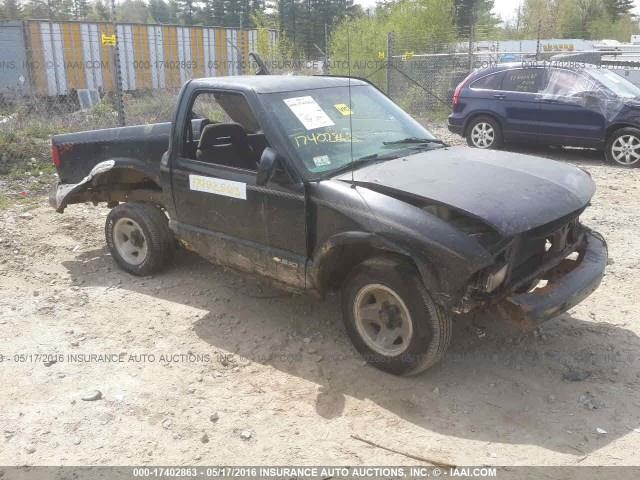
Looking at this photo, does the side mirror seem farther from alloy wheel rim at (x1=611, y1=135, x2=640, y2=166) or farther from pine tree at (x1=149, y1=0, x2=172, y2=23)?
pine tree at (x1=149, y1=0, x2=172, y2=23)

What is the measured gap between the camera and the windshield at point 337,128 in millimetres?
4078

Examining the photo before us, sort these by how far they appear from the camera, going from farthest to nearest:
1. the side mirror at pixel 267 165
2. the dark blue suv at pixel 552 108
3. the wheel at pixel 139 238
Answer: the dark blue suv at pixel 552 108, the wheel at pixel 139 238, the side mirror at pixel 267 165

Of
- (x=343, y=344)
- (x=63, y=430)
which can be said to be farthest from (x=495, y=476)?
(x=63, y=430)

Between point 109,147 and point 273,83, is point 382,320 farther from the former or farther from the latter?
point 109,147

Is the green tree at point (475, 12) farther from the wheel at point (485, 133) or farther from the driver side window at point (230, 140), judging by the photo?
the driver side window at point (230, 140)

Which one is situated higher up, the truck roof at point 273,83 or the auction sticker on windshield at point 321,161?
the truck roof at point 273,83

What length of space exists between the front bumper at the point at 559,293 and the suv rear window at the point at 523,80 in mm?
7560

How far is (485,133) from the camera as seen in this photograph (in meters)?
11.5

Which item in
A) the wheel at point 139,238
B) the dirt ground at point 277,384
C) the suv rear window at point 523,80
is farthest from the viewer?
the suv rear window at point 523,80

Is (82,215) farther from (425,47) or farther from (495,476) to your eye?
(425,47)

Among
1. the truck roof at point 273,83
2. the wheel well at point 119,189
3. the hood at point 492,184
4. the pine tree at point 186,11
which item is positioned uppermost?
the pine tree at point 186,11

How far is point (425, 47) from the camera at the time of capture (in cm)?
1938

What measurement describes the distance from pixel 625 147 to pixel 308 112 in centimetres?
770

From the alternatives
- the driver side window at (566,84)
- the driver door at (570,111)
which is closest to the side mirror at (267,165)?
the driver door at (570,111)
